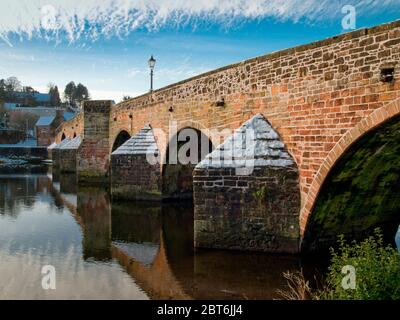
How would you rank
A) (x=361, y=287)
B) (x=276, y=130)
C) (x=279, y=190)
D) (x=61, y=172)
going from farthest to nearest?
(x=61, y=172), (x=276, y=130), (x=279, y=190), (x=361, y=287)

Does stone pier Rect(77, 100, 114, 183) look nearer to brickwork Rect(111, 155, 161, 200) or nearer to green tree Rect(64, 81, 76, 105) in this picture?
brickwork Rect(111, 155, 161, 200)

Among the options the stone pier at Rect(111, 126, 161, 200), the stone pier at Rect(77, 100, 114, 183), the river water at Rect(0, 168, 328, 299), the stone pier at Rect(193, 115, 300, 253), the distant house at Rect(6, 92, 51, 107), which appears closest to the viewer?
the river water at Rect(0, 168, 328, 299)

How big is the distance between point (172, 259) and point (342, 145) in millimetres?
4446

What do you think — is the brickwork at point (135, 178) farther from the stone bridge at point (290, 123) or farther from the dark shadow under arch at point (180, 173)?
the stone bridge at point (290, 123)

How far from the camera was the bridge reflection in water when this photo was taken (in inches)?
284

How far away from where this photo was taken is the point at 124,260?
9141 millimetres

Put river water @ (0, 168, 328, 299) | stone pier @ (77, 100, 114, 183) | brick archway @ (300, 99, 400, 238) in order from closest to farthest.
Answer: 1. brick archway @ (300, 99, 400, 238)
2. river water @ (0, 168, 328, 299)
3. stone pier @ (77, 100, 114, 183)

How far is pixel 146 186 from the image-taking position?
16609mm

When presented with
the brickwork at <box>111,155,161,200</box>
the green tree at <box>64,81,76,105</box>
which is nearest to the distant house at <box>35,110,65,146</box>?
the green tree at <box>64,81,76,105</box>

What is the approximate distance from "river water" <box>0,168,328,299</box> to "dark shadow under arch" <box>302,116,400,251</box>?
40.6 inches

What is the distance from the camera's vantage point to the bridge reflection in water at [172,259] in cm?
721
